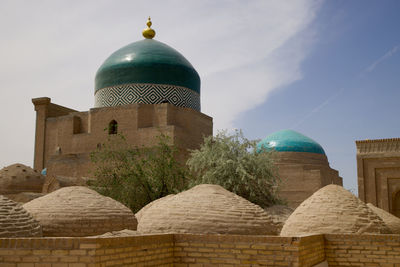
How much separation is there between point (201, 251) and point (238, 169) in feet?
28.2

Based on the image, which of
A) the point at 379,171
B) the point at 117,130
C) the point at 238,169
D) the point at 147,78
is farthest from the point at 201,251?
the point at 379,171

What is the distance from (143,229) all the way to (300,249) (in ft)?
9.56

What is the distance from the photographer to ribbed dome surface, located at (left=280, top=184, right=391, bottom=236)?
26.6 ft

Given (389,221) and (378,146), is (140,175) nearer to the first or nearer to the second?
(389,221)

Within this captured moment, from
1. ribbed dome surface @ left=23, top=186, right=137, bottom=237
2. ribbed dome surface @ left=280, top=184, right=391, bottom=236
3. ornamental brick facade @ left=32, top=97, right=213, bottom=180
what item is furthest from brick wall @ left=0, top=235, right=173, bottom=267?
ornamental brick facade @ left=32, top=97, right=213, bottom=180

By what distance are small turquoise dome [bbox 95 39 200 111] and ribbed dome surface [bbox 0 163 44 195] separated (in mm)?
4623

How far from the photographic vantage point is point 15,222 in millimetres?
6047

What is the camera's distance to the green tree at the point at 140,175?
14.9m

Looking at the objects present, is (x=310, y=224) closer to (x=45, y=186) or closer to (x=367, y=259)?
(x=367, y=259)

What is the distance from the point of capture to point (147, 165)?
15.6m

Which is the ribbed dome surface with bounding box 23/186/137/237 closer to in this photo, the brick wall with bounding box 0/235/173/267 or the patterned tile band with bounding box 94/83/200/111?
the brick wall with bounding box 0/235/173/267

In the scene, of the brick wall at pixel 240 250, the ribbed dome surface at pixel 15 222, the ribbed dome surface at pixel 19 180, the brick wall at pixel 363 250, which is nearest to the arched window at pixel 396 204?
the ribbed dome surface at pixel 19 180

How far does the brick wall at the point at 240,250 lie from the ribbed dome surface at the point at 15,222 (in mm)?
1913

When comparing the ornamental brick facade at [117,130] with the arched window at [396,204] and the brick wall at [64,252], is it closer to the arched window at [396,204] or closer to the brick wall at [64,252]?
the arched window at [396,204]
